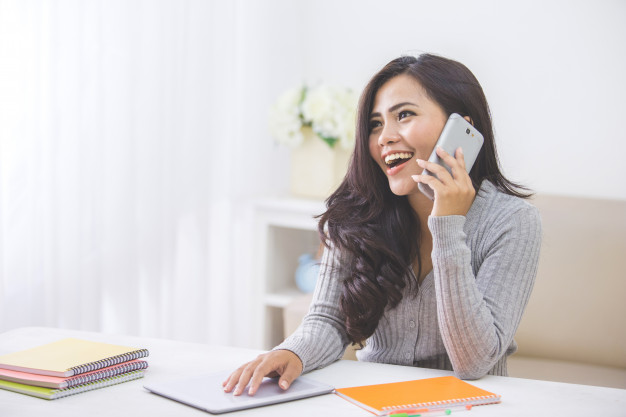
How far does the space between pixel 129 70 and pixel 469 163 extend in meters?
1.38

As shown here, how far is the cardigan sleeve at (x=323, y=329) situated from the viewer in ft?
4.53

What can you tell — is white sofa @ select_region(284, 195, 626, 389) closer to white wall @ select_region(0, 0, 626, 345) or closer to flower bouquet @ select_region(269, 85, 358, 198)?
white wall @ select_region(0, 0, 626, 345)

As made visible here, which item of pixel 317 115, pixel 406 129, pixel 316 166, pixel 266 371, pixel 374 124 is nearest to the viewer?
pixel 266 371

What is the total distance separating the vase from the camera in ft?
9.43

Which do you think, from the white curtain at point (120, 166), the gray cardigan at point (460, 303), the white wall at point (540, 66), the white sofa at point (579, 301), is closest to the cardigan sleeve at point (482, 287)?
the gray cardigan at point (460, 303)

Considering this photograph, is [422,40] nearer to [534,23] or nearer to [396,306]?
[534,23]

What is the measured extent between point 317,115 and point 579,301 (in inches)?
44.6

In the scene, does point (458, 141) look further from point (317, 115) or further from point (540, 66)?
point (540, 66)

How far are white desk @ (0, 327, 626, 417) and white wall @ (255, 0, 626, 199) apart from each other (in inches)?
65.0

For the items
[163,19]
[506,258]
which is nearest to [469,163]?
[506,258]

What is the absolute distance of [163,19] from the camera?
8.55 feet

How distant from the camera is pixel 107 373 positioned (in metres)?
1.24

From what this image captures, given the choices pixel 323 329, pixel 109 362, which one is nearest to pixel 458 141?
pixel 323 329

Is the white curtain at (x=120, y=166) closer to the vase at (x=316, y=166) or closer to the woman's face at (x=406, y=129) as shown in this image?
the vase at (x=316, y=166)
